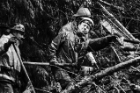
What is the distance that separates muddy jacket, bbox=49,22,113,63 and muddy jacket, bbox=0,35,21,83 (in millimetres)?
544

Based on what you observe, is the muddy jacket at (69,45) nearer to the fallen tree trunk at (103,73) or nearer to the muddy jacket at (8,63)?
the muddy jacket at (8,63)

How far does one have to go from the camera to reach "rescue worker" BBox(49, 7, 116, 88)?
4.71 meters

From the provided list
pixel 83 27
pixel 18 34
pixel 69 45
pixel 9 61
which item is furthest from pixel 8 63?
pixel 83 27

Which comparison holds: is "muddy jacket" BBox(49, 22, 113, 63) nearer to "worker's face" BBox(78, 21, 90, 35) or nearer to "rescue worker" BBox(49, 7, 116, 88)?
"rescue worker" BBox(49, 7, 116, 88)

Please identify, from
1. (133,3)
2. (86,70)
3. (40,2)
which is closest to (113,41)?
(86,70)

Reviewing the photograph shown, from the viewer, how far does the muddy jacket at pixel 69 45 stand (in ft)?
15.9

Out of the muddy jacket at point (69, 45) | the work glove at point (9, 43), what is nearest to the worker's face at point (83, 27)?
the muddy jacket at point (69, 45)

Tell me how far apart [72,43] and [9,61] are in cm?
99

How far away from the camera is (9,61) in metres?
4.68

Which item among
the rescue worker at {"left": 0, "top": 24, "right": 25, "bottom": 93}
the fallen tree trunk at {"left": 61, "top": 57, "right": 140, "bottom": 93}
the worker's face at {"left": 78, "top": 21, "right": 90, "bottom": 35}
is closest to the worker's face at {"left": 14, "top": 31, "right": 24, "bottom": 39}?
the rescue worker at {"left": 0, "top": 24, "right": 25, "bottom": 93}

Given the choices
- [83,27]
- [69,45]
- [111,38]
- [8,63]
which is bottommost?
[8,63]

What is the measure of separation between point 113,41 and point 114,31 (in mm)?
707

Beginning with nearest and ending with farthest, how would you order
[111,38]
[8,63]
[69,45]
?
[111,38], [8,63], [69,45]

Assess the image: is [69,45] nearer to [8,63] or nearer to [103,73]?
[8,63]
